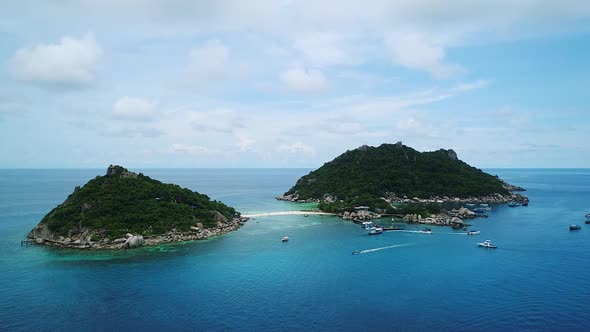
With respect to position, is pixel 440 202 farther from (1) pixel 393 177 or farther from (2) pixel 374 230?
(2) pixel 374 230

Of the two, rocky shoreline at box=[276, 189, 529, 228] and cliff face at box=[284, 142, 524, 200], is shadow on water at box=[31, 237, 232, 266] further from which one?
cliff face at box=[284, 142, 524, 200]

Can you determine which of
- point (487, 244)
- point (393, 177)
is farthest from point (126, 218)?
point (393, 177)

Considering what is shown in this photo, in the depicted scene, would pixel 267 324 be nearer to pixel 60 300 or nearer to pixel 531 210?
pixel 60 300

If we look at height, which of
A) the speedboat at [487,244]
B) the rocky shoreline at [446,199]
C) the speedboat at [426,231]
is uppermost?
the rocky shoreline at [446,199]

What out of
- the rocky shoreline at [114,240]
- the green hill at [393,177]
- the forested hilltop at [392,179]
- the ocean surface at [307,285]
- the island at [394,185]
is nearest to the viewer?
the ocean surface at [307,285]

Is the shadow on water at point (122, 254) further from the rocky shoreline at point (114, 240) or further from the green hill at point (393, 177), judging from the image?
the green hill at point (393, 177)

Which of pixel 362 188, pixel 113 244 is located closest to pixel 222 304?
pixel 113 244

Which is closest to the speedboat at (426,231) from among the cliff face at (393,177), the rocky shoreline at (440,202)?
the rocky shoreline at (440,202)

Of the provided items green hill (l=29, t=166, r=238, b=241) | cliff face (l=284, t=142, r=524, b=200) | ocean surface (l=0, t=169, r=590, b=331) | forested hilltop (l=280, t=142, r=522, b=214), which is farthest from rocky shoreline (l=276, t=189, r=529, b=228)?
green hill (l=29, t=166, r=238, b=241)
